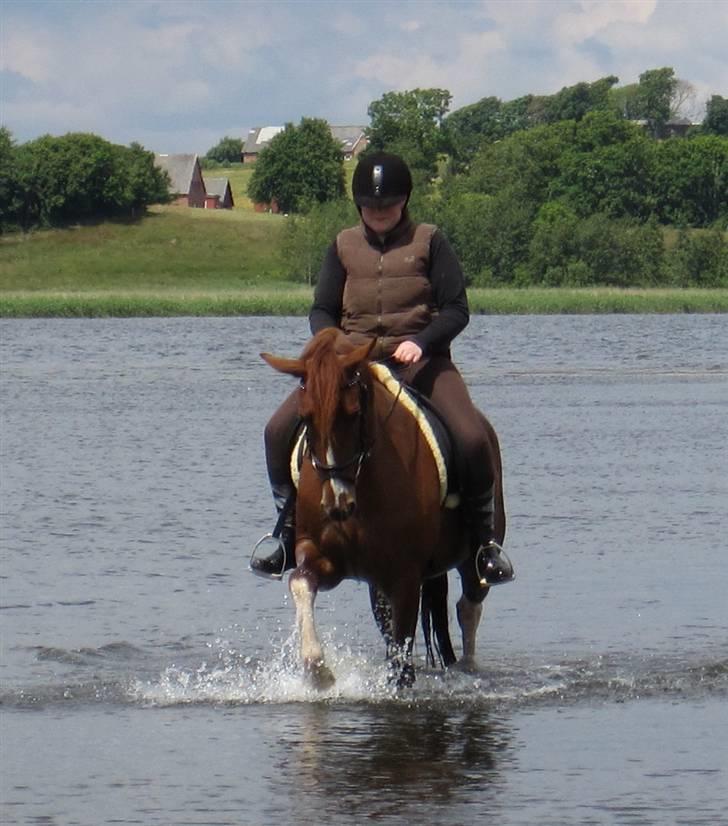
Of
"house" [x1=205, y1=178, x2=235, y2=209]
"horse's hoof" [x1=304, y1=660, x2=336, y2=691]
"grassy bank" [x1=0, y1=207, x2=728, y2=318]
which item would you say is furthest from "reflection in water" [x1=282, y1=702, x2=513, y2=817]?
"house" [x1=205, y1=178, x2=235, y2=209]

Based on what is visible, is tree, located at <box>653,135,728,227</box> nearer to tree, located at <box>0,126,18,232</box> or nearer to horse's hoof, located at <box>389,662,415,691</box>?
tree, located at <box>0,126,18,232</box>

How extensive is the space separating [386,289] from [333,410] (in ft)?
4.01

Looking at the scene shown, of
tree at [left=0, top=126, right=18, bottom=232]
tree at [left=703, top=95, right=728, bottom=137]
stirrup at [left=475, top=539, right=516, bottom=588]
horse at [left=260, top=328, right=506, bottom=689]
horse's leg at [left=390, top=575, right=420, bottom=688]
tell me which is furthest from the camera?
tree at [left=703, top=95, right=728, bottom=137]

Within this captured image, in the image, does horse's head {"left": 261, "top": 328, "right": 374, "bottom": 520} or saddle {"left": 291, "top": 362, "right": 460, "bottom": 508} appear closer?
horse's head {"left": 261, "top": 328, "right": 374, "bottom": 520}

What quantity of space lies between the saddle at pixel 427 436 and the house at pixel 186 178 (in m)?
161

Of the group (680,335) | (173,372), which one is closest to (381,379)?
(173,372)

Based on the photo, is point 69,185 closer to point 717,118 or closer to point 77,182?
point 77,182

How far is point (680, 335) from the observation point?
191 feet

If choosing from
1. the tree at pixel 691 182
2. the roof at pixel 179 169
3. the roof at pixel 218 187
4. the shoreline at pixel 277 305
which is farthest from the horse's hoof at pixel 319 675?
the roof at pixel 218 187

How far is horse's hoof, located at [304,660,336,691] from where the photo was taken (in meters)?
8.63

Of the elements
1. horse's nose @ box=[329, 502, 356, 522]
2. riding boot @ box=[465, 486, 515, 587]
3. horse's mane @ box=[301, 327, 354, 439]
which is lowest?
riding boot @ box=[465, 486, 515, 587]

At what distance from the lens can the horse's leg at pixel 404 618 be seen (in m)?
8.59

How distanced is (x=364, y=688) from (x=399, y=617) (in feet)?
2.33

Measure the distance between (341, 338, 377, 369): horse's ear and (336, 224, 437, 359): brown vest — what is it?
85 centimetres
